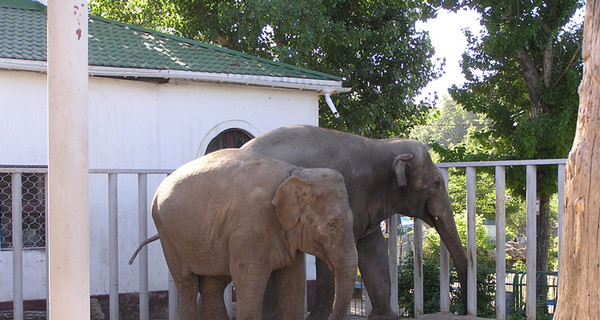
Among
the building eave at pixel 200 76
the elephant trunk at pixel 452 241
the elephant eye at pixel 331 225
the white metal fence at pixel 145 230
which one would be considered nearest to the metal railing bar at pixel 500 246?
the white metal fence at pixel 145 230

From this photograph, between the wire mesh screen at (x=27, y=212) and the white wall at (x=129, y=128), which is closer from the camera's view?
the wire mesh screen at (x=27, y=212)

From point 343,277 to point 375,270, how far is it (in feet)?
6.77

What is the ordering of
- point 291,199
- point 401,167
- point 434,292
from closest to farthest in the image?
1. point 291,199
2. point 401,167
3. point 434,292

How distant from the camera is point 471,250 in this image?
8336 millimetres

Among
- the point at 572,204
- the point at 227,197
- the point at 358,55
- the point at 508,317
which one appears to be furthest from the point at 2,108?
the point at 358,55

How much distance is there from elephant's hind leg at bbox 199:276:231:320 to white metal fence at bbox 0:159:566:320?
4.88ft

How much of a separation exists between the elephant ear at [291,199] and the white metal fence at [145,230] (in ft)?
7.88

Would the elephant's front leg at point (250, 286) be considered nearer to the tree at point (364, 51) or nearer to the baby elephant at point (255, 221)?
the baby elephant at point (255, 221)

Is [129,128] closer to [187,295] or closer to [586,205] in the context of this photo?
[187,295]

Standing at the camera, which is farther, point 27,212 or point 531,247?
point 27,212

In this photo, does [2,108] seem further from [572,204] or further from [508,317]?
[572,204]

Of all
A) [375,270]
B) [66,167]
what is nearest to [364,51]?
[375,270]

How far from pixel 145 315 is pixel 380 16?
1152 cm

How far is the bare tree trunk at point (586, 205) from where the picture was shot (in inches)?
172
